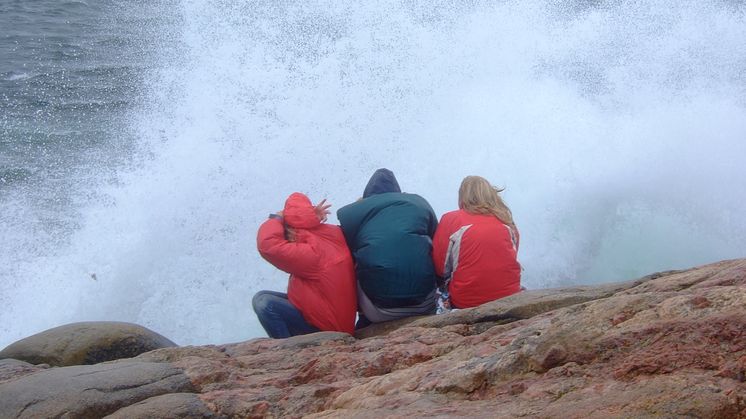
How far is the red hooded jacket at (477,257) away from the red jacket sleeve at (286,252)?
0.77 metres

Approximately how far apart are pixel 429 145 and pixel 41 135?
17.6 feet

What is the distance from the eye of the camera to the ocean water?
26.1 ft

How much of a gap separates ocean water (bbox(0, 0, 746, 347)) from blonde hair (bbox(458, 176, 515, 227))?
2.94 metres

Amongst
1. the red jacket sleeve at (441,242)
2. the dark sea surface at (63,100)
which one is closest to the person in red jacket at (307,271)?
the red jacket sleeve at (441,242)

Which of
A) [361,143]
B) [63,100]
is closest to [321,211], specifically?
[361,143]

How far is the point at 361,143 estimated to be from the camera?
Answer: 9516mm

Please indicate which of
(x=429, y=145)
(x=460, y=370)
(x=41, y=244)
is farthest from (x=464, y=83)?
(x=460, y=370)

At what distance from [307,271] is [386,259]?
19.0 inches

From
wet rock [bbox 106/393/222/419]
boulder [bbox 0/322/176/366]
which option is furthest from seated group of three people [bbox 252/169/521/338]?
wet rock [bbox 106/393/222/419]

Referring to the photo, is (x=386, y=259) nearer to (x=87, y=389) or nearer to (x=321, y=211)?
(x=321, y=211)

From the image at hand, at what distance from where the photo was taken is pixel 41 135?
11109 mm

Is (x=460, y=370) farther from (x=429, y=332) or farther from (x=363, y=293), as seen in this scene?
(x=363, y=293)

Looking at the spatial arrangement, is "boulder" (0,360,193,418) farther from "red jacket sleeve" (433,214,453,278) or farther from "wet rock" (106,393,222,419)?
"red jacket sleeve" (433,214,453,278)

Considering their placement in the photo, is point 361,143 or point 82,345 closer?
point 82,345
